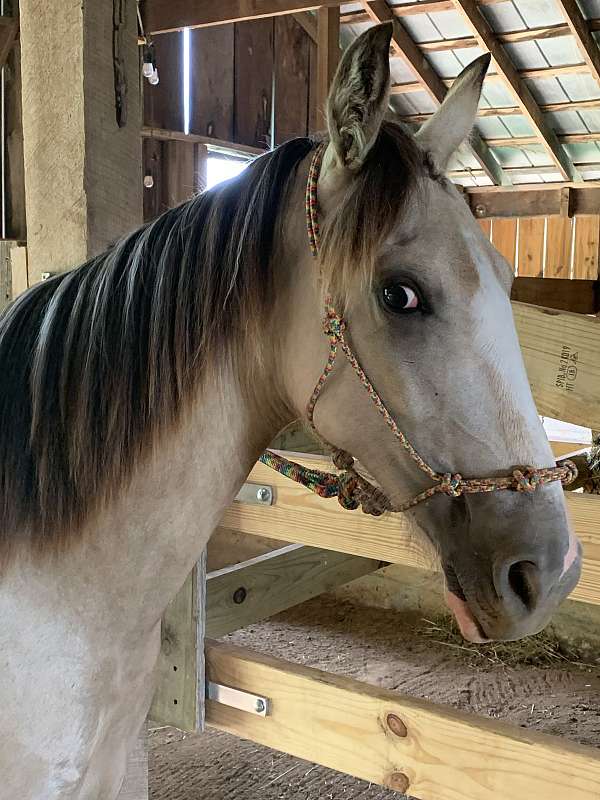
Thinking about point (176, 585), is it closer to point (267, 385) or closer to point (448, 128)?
point (267, 385)

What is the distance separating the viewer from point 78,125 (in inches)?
51.4

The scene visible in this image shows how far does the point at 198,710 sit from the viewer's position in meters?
1.50

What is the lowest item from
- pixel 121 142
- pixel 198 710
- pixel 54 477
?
pixel 198 710

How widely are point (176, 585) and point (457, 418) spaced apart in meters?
0.44

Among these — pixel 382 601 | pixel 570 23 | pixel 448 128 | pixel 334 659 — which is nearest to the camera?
pixel 448 128

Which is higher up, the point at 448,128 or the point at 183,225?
the point at 448,128

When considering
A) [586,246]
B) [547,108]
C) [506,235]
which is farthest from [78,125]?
[506,235]

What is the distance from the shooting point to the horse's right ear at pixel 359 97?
29.6 inches

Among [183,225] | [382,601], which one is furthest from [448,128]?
[382,601]

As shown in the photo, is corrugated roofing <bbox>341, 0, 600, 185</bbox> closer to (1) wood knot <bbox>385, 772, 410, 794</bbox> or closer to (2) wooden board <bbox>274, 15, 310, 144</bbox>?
(2) wooden board <bbox>274, 15, 310, 144</bbox>

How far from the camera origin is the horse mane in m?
0.87

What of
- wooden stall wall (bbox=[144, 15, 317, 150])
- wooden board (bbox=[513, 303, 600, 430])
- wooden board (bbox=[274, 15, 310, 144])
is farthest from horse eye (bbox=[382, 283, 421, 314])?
wooden board (bbox=[274, 15, 310, 144])

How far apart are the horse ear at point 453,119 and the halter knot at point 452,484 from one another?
0.37m

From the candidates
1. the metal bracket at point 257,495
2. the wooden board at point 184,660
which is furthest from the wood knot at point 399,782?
the metal bracket at point 257,495
